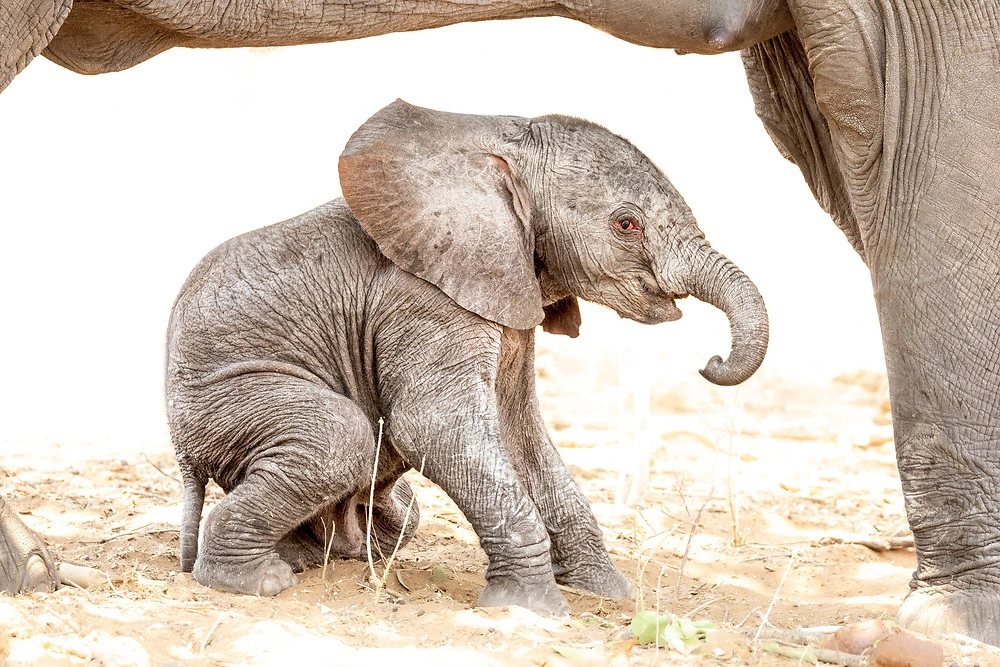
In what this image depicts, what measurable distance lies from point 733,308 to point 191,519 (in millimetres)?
2055

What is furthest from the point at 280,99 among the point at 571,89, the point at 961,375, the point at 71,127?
the point at 961,375

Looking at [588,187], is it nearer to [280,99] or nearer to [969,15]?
[969,15]

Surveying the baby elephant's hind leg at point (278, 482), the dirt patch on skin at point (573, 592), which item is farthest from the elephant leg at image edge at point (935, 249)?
the baby elephant's hind leg at point (278, 482)

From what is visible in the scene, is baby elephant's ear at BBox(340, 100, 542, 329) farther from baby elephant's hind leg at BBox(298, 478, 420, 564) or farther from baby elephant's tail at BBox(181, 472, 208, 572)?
baby elephant's tail at BBox(181, 472, 208, 572)

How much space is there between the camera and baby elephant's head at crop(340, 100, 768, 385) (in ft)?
14.6

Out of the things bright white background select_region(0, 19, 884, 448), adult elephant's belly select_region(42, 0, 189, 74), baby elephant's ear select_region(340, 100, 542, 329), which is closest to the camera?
adult elephant's belly select_region(42, 0, 189, 74)

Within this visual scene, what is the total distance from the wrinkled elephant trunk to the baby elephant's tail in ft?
6.14

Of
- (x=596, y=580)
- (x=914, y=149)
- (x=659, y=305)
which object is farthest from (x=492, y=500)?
(x=914, y=149)

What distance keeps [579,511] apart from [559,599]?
64 cm

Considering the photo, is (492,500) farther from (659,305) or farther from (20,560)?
(20,560)

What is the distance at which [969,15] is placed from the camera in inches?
159

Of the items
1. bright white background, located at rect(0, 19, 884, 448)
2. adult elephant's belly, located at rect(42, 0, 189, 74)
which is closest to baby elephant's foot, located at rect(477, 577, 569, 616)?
adult elephant's belly, located at rect(42, 0, 189, 74)

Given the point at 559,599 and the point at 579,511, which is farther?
the point at 579,511

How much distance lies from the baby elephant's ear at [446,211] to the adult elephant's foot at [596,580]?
98 cm
